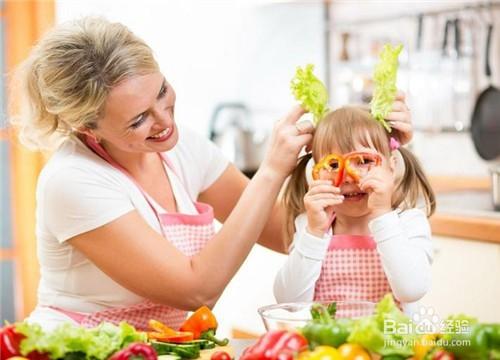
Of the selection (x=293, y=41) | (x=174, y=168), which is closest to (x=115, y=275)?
(x=174, y=168)

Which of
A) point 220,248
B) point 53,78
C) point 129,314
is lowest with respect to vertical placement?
point 129,314

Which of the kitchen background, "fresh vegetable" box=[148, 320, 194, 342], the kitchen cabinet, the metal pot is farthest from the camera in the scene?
the metal pot

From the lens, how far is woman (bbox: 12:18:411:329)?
1780mm

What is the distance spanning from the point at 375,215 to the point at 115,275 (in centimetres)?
55

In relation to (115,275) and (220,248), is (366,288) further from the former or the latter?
(115,275)

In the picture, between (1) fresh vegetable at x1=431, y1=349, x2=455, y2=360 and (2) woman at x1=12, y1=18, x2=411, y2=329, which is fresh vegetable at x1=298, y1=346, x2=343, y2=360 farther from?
(2) woman at x1=12, y1=18, x2=411, y2=329

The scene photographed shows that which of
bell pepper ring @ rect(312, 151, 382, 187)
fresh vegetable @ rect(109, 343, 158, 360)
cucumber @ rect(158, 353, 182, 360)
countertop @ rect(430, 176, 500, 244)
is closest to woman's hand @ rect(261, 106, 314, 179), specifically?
bell pepper ring @ rect(312, 151, 382, 187)

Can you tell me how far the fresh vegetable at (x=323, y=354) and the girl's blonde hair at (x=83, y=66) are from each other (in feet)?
2.68

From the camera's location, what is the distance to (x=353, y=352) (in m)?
1.18

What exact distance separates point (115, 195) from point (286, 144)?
38 centimetres

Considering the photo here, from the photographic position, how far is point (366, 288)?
1.83 meters

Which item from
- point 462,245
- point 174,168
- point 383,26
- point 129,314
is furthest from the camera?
point 383,26

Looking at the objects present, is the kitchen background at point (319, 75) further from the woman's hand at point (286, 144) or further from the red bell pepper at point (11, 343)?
the red bell pepper at point (11, 343)

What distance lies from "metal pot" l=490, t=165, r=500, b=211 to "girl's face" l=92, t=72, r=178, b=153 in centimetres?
157
